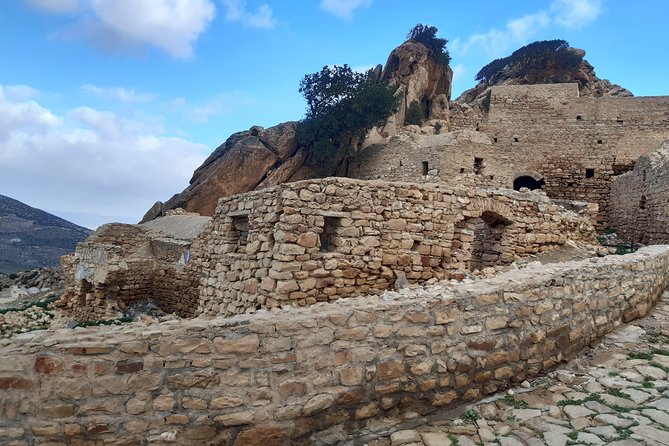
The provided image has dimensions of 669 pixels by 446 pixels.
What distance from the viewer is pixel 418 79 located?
30094 millimetres

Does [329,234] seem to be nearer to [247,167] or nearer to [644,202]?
[644,202]

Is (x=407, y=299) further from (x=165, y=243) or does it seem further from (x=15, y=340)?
(x=165, y=243)

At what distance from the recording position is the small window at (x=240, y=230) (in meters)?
7.53

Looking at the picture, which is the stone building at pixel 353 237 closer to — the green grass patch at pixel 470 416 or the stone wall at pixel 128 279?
the green grass patch at pixel 470 416

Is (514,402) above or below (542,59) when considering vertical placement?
below

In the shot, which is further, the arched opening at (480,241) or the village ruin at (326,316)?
the arched opening at (480,241)

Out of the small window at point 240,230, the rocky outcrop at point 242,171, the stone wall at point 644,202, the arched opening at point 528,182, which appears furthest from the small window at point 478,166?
the small window at point 240,230

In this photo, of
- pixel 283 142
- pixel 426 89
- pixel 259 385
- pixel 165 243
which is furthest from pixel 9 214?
pixel 259 385

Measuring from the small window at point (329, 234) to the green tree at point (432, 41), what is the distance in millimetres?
29590

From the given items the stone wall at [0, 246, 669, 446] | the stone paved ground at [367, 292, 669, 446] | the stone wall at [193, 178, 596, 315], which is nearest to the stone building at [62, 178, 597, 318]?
the stone wall at [193, 178, 596, 315]

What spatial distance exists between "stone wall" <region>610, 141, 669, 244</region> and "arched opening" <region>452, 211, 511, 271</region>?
6.90m

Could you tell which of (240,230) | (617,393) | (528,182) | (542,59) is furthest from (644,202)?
(542,59)

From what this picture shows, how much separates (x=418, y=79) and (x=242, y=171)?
1529 cm

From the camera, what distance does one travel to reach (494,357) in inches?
166
